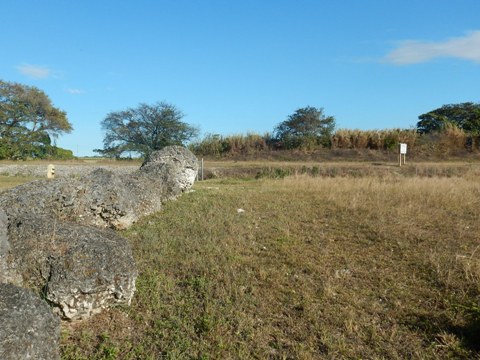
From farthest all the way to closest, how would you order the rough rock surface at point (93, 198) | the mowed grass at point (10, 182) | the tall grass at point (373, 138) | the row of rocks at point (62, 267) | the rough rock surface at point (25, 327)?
the tall grass at point (373, 138), the mowed grass at point (10, 182), the rough rock surface at point (93, 198), the row of rocks at point (62, 267), the rough rock surface at point (25, 327)

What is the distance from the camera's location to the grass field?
344 cm

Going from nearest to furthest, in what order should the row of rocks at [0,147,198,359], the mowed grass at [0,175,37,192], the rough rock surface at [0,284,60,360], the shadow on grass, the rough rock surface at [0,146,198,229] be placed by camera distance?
the rough rock surface at [0,284,60,360] → the shadow on grass → the row of rocks at [0,147,198,359] → the rough rock surface at [0,146,198,229] → the mowed grass at [0,175,37,192]

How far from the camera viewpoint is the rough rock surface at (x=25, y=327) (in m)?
2.58

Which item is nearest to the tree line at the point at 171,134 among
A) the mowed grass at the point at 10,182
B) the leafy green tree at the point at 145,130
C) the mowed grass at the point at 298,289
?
the leafy green tree at the point at 145,130

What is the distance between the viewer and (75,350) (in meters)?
3.35

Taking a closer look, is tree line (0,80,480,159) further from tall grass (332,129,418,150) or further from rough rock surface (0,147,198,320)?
rough rock surface (0,147,198,320)

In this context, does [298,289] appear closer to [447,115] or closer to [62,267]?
[62,267]

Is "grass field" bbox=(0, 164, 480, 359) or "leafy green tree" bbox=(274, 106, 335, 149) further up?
"leafy green tree" bbox=(274, 106, 335, 149)

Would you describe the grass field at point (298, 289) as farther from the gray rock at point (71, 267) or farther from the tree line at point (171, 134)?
the tree line at point (171, 134)

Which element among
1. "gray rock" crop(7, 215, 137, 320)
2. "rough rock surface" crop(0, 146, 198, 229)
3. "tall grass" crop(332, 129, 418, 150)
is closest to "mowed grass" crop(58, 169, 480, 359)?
"gray rock" crop(7, 215, 137, 320)

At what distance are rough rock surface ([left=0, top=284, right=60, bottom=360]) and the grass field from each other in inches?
20.1

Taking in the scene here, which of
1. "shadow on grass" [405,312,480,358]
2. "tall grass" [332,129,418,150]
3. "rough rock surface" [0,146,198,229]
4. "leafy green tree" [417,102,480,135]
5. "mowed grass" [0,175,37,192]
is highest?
"leafy green tree" [417,102,480,135]

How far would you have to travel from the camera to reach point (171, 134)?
2816 cm

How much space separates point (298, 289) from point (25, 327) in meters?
2.79
